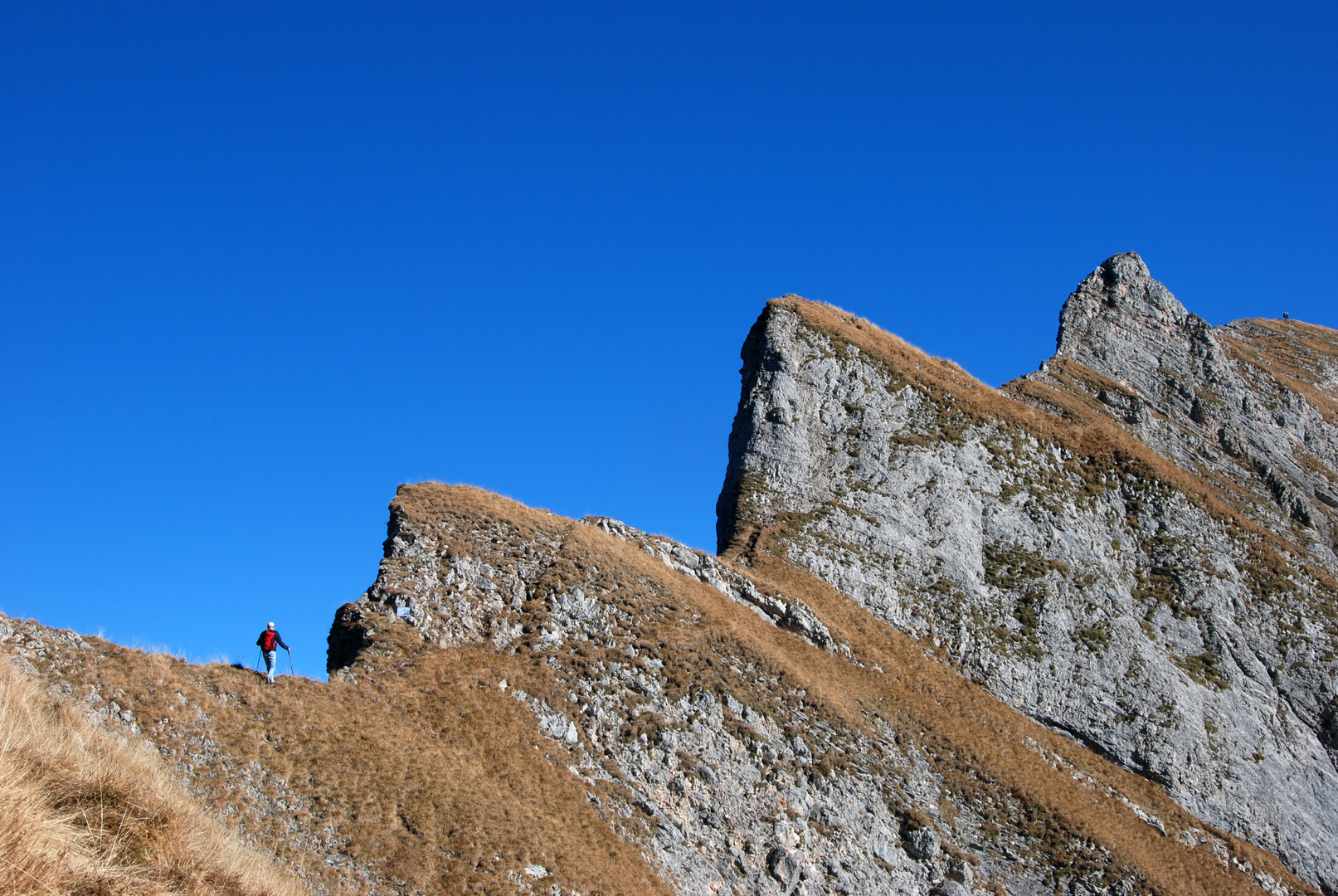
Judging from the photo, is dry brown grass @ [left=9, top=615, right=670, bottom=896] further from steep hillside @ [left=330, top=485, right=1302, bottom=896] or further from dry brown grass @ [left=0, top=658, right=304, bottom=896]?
dry brown grass @ [left=0, top=658, right=304, bottom=896]

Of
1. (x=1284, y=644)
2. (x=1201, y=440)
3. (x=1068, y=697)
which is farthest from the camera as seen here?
(x=1201, y=440)

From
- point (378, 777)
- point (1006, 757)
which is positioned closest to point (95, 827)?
point (378, 777)

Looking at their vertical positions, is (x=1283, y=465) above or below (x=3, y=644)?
above

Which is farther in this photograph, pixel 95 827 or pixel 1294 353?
pixel 1294 353

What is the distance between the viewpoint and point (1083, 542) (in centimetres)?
5053

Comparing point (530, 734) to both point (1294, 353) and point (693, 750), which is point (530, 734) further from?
point (1294, 353)

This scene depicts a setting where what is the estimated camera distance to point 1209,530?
174ft

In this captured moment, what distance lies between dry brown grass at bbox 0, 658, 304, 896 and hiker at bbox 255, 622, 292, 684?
12056 mm

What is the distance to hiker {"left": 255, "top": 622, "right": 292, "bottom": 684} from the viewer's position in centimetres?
2631

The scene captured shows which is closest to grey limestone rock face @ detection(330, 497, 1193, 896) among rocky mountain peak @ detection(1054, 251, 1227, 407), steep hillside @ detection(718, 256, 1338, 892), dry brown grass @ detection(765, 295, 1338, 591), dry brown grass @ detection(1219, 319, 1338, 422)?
steep hillside @ detection(718, 256, 1338, 892)

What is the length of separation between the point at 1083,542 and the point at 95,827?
48553mm

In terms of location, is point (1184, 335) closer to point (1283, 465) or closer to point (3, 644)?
point (1283, 465)

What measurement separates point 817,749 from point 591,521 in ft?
45.4

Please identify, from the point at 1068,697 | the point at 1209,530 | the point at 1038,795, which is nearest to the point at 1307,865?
the point at 1068,697
